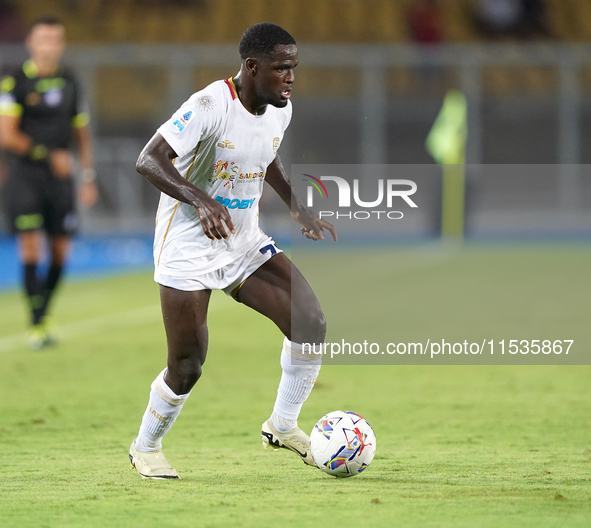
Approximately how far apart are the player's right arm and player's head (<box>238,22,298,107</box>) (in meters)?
0.52

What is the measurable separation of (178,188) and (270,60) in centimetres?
73

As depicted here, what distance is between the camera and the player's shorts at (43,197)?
30.8ft


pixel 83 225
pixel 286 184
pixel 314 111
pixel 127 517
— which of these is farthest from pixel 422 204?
pixel 127 517

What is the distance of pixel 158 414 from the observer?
4.84 metres

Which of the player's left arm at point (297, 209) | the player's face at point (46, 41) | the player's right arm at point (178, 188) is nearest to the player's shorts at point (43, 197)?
the player's face at point (46, 41)

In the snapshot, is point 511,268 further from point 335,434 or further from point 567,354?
point 335,434

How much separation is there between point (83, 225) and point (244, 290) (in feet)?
41.8

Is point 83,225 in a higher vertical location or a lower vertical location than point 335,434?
lower

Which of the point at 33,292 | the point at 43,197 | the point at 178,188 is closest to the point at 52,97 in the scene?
the point at 43,197

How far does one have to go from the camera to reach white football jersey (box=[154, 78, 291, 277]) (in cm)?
461

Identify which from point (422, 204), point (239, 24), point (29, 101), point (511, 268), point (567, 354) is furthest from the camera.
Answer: point (239, 24)

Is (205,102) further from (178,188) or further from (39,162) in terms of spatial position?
(39,162)

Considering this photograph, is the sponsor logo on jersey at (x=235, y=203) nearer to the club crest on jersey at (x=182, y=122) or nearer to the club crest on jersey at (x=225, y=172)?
the club crest on jersey at (x=225, y=172)

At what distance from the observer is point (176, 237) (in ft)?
15.6
